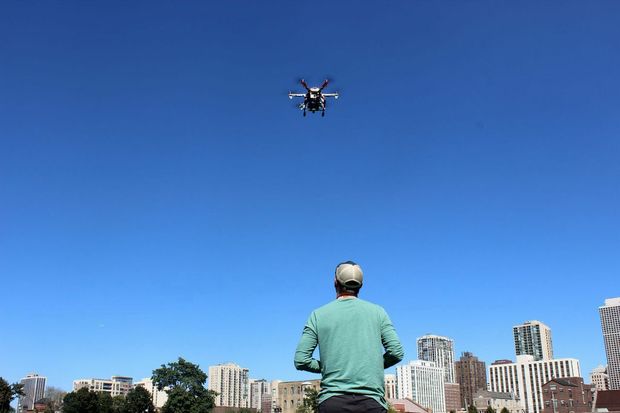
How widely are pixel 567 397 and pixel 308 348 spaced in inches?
5395

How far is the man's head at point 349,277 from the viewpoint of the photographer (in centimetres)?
533

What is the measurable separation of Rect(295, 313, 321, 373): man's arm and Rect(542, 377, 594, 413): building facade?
13480 centimetres

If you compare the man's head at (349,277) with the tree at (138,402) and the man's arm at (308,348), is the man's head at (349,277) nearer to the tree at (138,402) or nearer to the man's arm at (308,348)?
the man's arm at (308,348)

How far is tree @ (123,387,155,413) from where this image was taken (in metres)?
112

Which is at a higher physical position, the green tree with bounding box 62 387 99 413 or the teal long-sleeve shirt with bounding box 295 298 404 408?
the teal long-sleeve shirt with bounding box 295 298 404 408

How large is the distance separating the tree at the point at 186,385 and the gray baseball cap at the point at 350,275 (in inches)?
3992

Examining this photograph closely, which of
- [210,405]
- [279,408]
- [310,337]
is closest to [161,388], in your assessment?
[210,405]

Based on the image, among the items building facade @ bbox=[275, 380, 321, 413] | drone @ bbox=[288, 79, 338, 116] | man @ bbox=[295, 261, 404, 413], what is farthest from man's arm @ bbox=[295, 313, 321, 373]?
building facade @ bbox=[275, 380, 321, 413]

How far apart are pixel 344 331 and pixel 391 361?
57 centimetres

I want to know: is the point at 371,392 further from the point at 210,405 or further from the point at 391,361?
the point at 210,405

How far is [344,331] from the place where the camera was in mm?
5102

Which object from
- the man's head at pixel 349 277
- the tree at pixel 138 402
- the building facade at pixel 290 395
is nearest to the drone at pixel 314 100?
the man's head at pixel 349 277

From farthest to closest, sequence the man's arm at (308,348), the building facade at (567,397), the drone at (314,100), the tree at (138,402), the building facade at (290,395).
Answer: the building facade at (290,395)
the building facade at (567,397)
the tree at (138,402)
the drone at (314,100)
the man's arm at (308,348)

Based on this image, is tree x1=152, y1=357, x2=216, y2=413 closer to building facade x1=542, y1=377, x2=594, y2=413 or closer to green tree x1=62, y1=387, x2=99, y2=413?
green tree x1=62, y1=387, x2=99, y2=413
